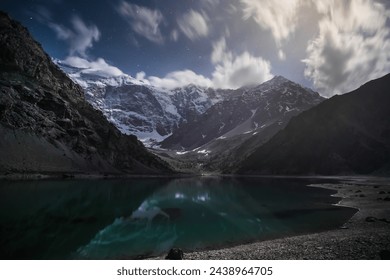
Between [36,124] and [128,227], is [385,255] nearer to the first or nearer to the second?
[128,227]

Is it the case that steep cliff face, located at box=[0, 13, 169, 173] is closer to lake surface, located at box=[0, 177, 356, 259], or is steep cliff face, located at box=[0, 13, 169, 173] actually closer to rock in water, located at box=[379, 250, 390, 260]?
lake surface, located at box=[0, 177, 356, 259]

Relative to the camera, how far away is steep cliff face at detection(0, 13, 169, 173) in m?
132

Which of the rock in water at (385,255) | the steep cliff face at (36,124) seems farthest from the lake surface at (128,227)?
the steep cliff face at (36,124)

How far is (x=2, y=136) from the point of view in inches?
4985

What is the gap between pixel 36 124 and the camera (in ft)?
509

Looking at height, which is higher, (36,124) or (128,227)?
(36,124)

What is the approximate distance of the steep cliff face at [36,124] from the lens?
132125 millimetres

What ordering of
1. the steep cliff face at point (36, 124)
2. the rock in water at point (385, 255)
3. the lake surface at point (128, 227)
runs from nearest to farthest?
the rock in water at point (385, 255) < the lake surface at point (128, 227) < the steep cliff face at point (36, 124)

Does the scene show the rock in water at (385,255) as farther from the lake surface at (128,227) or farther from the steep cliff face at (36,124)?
the steep cliff face at (36,124)

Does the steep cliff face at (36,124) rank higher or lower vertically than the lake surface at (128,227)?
higher


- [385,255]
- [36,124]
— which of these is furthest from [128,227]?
[36,124]

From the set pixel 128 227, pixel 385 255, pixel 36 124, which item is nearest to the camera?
pixel 385 255
